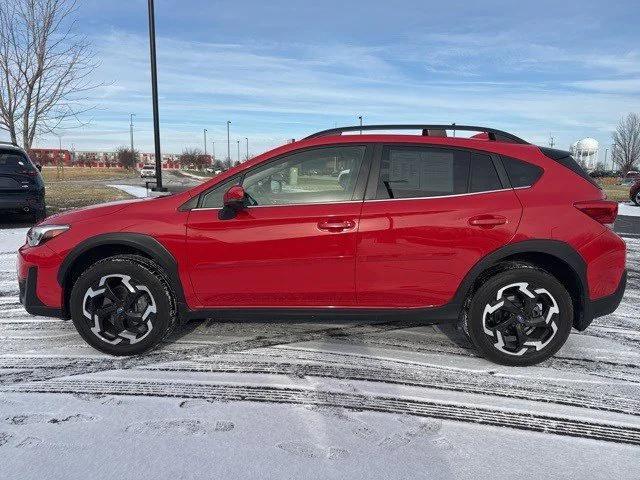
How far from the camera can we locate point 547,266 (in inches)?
136

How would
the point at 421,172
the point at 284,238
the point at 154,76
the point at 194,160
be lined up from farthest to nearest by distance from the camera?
the point at 194,160 → the point at 154,76 → the point at 421,172 → the point at 284,238

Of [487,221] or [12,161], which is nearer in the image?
[487,221]

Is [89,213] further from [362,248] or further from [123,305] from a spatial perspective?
[362,248]

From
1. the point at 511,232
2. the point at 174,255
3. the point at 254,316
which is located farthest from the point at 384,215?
the point at 174,255

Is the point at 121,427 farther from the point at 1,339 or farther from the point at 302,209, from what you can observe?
the point at 1,339

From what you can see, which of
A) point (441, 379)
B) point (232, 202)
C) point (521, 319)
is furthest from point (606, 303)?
point (232, 202)

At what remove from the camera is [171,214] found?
11.3 feet

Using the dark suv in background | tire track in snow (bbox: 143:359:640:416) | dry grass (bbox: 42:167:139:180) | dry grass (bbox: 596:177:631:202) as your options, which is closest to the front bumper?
tire track in snow (bbox: 143:359:640:416)

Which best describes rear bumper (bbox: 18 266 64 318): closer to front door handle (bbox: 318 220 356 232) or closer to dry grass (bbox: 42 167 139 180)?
front door handle (bbox: 318 220 356 232)

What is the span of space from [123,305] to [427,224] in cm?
227

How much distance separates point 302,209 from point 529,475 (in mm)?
2064

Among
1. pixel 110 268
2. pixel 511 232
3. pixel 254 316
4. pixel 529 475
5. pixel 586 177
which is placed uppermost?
pixel 586 177

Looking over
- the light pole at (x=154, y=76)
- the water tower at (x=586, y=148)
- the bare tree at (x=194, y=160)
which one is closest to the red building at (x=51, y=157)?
the bare tree at (x=194, y=160)

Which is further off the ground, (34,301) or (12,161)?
(12,161)
